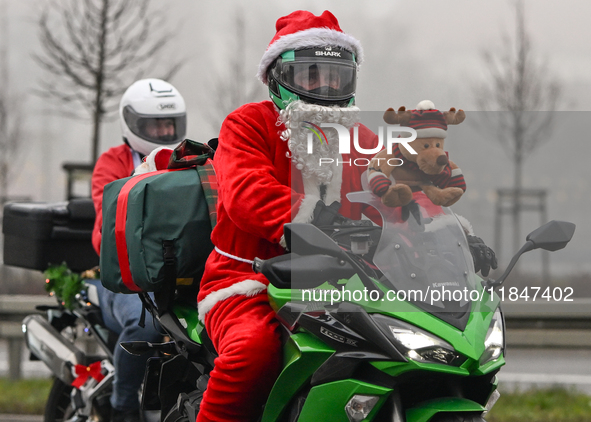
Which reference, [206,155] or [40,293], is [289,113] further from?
[40,293]

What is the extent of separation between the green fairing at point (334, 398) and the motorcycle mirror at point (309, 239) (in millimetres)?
395

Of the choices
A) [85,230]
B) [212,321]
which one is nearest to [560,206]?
[212,321]

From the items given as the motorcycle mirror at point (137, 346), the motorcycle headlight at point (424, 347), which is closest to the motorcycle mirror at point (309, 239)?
the motorcycle headlight at point (424, 347)

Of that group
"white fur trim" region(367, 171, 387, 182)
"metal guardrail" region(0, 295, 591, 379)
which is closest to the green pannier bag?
"white fur trim" region(367, 171, 387, 182)

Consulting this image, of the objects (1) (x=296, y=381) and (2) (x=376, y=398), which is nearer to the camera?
(2) (x=376, y=398)

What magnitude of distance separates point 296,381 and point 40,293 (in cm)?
644

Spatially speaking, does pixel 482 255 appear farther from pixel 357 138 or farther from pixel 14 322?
pixel 14 322

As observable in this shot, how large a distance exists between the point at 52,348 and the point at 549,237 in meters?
3.07

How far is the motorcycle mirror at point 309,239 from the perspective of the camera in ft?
6.75

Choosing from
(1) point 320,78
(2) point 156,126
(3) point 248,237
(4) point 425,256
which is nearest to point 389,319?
(4) point 425,256

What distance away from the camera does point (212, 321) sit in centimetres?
276

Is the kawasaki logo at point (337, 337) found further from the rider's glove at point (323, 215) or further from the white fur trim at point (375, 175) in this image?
the white fur trim at point (375, 175)

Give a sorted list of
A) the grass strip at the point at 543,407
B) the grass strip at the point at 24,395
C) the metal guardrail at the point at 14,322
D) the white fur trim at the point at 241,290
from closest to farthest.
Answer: the white fur trim at the point at 241,290 → the grass strip at the point at 543,407 → the grass strip at the point at 24,395 → the metal guardrail at the point at 14,322

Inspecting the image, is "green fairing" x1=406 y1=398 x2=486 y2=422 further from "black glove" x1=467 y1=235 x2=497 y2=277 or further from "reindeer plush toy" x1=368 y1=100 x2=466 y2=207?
"reindeer plush toy" x1=368 y1=100 x2=466 y2=207
